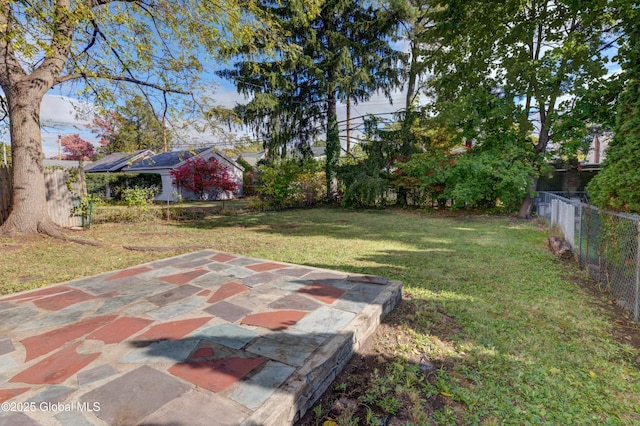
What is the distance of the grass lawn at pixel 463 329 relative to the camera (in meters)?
1.88

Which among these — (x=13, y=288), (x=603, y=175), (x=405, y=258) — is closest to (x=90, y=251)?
(x=13, y=288)

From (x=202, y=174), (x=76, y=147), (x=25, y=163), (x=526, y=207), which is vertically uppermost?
(x=76, y=147)

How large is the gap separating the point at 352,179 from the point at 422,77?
591 cm

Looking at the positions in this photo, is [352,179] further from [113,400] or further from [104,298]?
[113,400]

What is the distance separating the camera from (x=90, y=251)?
5.74m

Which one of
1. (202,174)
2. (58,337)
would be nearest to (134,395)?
(58,337)

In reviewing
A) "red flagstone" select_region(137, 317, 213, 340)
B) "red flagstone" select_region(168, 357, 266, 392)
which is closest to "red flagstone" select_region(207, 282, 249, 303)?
"red flagstone" select_region(137, 317, 213, 340)

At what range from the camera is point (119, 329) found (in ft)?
8.00

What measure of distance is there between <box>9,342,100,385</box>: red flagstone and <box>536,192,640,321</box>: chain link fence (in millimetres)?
4943

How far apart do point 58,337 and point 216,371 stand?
1446mm

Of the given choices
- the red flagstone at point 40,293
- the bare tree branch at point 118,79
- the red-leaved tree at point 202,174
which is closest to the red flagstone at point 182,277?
the red flagstone at point 40,293

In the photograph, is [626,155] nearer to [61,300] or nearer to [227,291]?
[227,291]

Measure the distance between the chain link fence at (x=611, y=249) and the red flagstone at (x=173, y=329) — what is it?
4349 mm

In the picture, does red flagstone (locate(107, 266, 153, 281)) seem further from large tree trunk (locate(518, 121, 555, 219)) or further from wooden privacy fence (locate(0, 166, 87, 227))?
large tree trunk (locate(518, 121, 555, 219))
